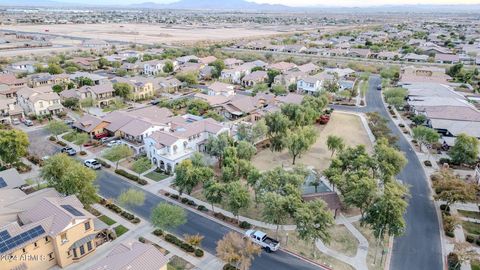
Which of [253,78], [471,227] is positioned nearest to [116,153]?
[471,227]

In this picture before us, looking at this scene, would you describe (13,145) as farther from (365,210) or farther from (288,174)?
(365,210)

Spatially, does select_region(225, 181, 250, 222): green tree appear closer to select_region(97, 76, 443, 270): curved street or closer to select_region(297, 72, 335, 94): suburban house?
select_region(97, 76, 443, 270): curved street

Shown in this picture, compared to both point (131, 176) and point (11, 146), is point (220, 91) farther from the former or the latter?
point (11, 146)

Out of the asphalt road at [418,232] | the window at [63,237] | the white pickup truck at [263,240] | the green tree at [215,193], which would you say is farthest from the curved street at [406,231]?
the window at [63,237]

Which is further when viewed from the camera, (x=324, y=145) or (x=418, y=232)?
(x=324, y=145)

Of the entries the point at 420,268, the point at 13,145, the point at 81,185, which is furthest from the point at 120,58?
the point at 420,268

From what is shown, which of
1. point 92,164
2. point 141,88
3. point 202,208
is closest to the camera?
point 202,208

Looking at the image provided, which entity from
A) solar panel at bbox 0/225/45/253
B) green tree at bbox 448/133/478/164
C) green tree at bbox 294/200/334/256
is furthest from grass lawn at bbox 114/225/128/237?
green tree at bbox 448/133/478/164
